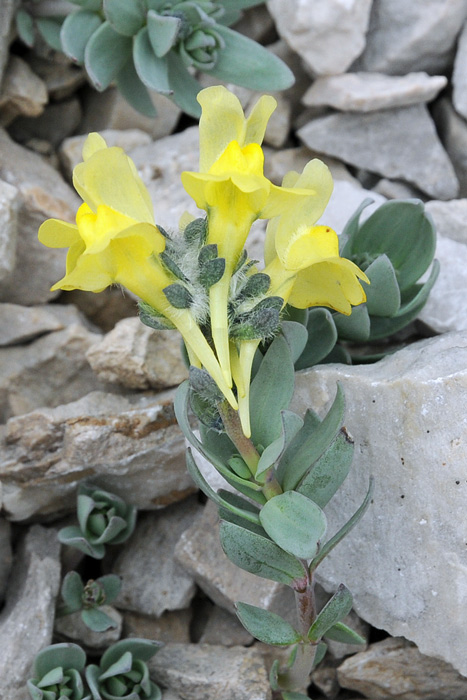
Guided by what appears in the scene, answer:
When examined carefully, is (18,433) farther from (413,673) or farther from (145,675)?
(413,673)

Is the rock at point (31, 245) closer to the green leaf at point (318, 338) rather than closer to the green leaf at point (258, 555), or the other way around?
the green leaf at point (318, 338)

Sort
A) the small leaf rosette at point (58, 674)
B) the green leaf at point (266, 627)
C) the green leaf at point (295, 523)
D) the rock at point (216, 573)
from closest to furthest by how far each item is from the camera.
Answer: the green leaf at point (295, 523) → the green leaf at point (266, 627) → the small leaf rosette at point (58, 674) → the rock at point (216, 573)

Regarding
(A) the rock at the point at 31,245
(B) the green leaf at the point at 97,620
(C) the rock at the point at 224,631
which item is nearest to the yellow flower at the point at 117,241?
(B) the green leaf at the point at 97,620

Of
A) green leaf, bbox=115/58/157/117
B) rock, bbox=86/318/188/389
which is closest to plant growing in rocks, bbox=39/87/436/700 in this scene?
rock, bbox=86/318/188/389

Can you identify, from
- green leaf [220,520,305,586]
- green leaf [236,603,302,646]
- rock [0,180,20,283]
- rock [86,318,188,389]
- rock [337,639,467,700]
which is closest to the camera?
green leaf [220,520,305,586]

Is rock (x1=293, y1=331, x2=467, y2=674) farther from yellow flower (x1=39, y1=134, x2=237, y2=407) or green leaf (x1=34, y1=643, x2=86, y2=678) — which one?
green leaf (x1=34, y1=643, x2=86, y2=678)

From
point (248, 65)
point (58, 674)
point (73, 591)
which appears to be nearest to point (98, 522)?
point (73, 591)
